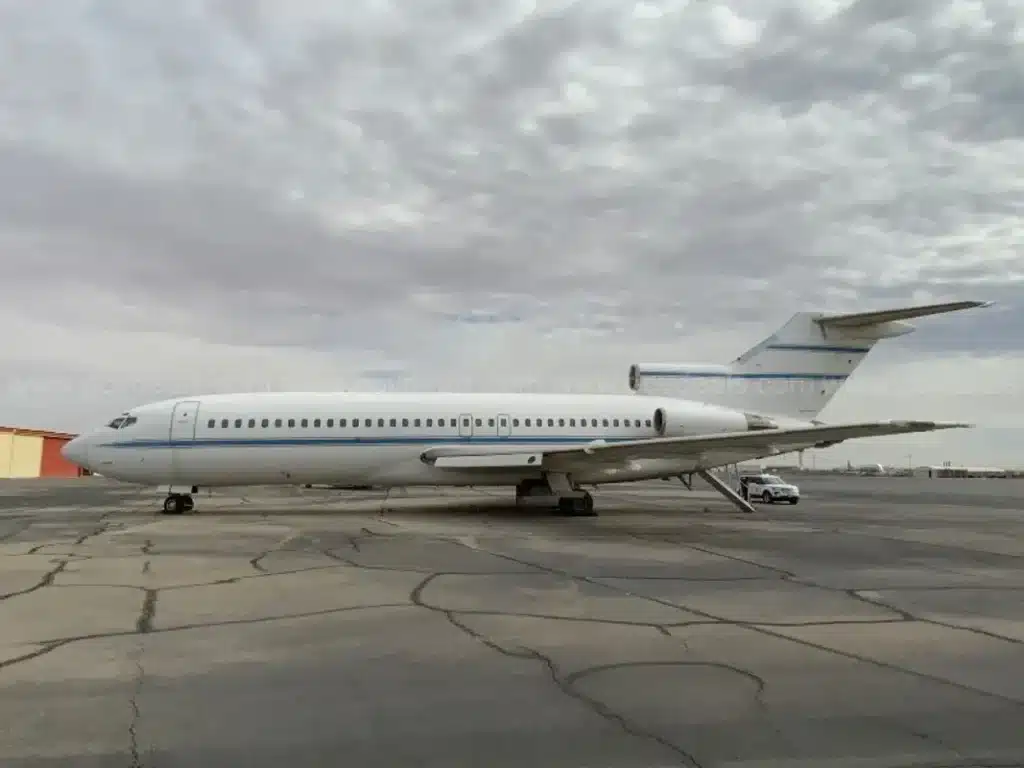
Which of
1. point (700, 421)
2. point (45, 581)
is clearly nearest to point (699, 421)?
point (700, 421)

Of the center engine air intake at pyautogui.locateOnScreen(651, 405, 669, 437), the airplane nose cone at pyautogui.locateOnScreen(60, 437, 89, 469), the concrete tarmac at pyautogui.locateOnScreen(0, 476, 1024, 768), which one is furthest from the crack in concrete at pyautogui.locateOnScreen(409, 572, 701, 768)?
the airplane nose cone at pyautogui.locateOnScreen(60, 437, 89, 469)

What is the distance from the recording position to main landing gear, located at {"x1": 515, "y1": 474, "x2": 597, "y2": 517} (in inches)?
877

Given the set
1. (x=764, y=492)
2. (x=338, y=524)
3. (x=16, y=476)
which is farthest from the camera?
(x=16, y=476)

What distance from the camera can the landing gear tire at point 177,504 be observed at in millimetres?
21836

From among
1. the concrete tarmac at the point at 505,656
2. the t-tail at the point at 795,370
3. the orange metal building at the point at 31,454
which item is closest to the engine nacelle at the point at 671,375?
the t-tail at the point at 795,370

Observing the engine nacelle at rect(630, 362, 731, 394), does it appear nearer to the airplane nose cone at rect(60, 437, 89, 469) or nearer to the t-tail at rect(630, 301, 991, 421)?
the t-tail at rect(630, 301, 991, 421)

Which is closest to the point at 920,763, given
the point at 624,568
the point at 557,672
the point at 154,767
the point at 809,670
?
the point at 809,670

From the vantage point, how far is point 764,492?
32531 mm

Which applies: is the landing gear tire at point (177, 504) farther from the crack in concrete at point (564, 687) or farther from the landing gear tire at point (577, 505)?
the crack in concrete at point (564, 687)

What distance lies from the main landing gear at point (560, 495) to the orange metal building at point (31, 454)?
1640 inches

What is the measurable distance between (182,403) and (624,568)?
15.1 meters

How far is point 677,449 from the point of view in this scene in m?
20.2

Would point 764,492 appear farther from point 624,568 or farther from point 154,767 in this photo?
point 154,767

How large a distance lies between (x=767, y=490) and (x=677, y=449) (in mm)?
13583
